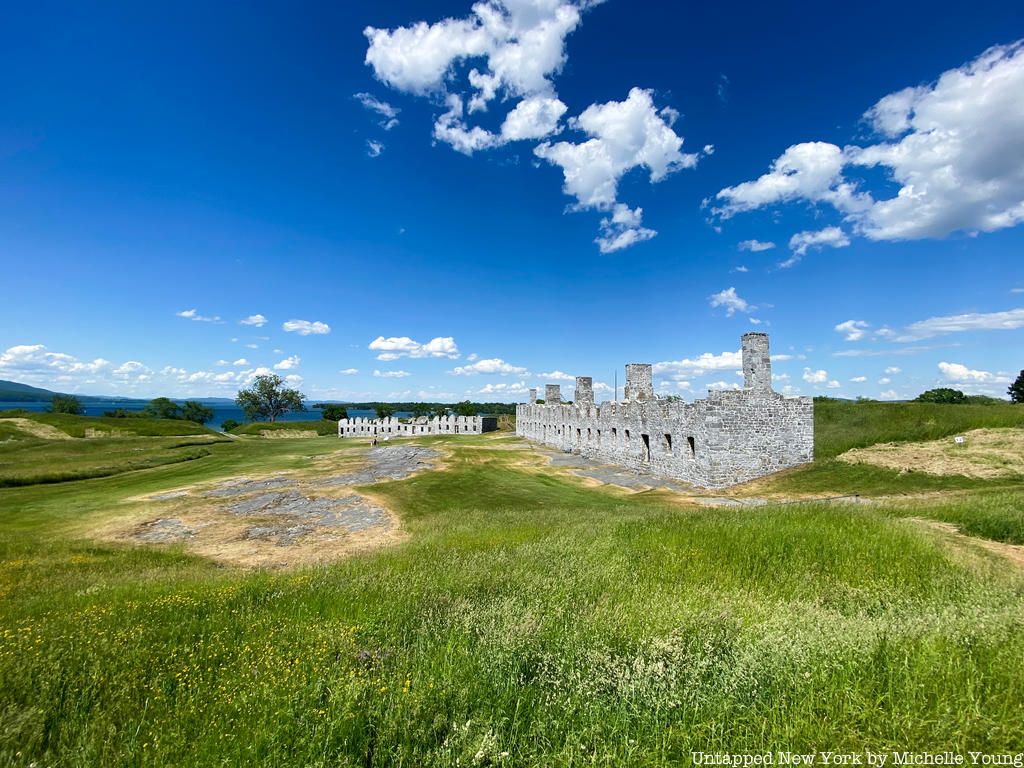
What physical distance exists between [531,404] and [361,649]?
5162cm

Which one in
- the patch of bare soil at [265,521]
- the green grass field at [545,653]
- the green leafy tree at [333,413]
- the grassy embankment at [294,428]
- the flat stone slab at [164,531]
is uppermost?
the green leafy tree at [333,413]

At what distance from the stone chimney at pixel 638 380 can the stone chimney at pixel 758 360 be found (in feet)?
31.0

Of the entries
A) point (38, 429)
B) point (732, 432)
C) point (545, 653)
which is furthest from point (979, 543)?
point (38, 429)

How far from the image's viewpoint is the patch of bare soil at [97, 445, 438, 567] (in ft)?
45.3

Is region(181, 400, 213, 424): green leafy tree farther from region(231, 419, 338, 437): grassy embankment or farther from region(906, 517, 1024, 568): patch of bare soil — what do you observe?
region(906, 517, 1024, 568): patch of bare soil

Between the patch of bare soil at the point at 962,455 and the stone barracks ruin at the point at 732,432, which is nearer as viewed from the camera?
the patch of bare soil at the point at 962,455

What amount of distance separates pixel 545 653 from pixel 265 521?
54.9 feet

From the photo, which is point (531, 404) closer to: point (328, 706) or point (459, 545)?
point (459, 545)

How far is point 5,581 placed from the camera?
941 cm

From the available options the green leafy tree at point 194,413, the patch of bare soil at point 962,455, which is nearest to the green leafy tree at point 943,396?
the patch of bare soil at point 962,455

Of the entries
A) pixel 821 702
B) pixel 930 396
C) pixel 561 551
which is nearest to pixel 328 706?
pixel 821 702

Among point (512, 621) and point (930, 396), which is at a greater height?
point (930, 396)

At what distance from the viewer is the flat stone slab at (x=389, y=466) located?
25.1m

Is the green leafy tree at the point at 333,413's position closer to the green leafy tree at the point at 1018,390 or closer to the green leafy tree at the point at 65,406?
the green leafy tree at the point at 65,406
